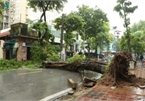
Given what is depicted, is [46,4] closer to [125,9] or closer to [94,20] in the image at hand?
[125,9]

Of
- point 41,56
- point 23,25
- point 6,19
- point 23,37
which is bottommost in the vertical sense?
point 41,56

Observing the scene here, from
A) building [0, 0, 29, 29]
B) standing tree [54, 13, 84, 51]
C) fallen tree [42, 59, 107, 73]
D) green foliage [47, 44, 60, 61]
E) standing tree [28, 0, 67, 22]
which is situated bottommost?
fallen tree [42, 59, 107, 73]

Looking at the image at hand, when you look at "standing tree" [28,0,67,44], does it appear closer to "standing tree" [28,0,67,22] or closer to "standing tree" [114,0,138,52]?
"standing tree" [28,0,67,22]

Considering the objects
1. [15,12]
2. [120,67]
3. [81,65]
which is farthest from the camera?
[15,12]

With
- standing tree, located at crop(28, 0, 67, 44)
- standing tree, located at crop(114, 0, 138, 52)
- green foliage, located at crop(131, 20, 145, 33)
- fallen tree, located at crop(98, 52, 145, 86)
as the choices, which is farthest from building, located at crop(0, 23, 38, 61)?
green foliage, located at crop(131, 20, 145, 33)

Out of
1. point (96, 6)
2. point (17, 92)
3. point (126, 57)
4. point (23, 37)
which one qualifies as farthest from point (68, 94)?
point (96, 6)

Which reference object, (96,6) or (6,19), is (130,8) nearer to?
(96,6)

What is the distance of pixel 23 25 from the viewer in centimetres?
2128

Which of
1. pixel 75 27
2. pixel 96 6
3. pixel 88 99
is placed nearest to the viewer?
pixel 88 99

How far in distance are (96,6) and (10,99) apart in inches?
1250

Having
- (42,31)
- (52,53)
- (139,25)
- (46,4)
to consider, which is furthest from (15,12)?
(139,25)

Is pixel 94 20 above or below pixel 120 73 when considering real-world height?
→ above

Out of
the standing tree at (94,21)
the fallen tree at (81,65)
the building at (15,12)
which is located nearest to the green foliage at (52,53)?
the fallen tree at (81,65)

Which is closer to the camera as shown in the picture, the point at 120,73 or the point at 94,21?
the point at 120,73
